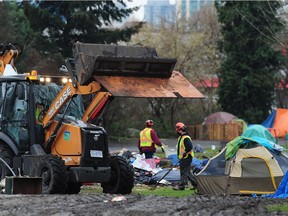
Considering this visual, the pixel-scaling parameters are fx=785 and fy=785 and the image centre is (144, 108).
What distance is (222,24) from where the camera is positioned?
58.6m

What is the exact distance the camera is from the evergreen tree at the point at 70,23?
148 ft

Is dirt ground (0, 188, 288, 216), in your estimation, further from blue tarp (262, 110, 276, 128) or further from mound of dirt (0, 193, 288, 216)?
blue tarp (262, 110, 276, 128)

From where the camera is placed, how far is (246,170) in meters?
19.1

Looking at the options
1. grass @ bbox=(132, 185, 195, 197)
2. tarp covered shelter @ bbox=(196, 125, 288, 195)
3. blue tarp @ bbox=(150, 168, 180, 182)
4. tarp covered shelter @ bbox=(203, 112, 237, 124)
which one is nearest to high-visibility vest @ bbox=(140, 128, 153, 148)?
blue tarp @ bbox=(150, 168, 180, 182)

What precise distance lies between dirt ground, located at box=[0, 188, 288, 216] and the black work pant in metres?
5.47

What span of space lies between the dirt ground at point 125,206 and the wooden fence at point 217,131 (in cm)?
3785

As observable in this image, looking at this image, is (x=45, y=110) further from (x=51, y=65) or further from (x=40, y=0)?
(x=40, y=0)

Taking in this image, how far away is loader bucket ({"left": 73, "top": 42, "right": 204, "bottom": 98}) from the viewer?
1474cm

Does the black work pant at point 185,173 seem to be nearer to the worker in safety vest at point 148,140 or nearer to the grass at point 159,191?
the grass at point 159,191

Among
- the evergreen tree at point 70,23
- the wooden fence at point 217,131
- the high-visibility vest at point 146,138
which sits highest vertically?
the evergreen tree at point 70,23

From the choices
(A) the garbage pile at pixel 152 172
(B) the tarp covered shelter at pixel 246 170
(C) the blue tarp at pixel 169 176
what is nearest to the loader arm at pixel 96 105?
(B) the tarp covered shelter at pixel 246 170

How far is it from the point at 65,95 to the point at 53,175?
173 centimetres

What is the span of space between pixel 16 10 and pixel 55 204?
3506 centimetres

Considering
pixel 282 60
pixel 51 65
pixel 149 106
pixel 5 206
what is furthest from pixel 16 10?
pixel 5 206
